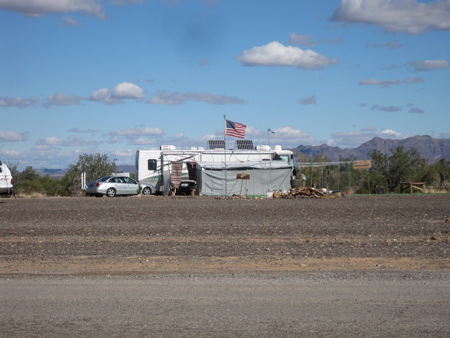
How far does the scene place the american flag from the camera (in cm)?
3794

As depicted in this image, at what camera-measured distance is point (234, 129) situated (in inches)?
1500

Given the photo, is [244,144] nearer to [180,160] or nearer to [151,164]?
[180,160]

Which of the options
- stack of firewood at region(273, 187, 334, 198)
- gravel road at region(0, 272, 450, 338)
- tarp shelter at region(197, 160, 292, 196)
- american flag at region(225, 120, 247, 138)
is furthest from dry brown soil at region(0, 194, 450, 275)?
american flag at region(225, 120, 247, 138)

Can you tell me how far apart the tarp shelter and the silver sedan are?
4651 millimetres

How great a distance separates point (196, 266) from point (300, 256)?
234 cm

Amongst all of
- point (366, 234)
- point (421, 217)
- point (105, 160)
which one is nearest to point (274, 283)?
point (366, 234)

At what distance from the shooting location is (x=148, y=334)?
620 centimetres

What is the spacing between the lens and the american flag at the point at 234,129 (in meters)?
37.9

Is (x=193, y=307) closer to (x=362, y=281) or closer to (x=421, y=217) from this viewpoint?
(x=362, y=281)

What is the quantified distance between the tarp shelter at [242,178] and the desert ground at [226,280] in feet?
58.4

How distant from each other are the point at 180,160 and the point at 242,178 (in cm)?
534

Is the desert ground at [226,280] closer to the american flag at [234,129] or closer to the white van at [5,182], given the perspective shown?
the white van at [5,182]

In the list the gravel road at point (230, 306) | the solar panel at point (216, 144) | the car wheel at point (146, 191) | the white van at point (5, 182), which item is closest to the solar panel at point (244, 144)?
the solar panel at point (216, 144)

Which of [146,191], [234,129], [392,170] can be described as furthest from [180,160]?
[392,170]
